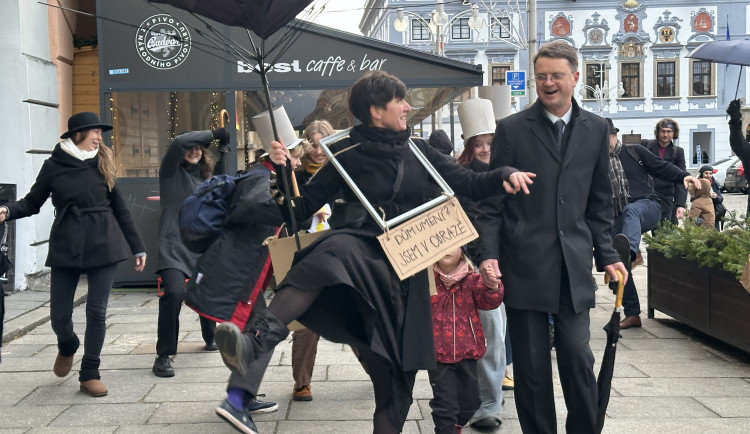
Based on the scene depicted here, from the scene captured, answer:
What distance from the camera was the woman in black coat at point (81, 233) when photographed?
5.91 metres

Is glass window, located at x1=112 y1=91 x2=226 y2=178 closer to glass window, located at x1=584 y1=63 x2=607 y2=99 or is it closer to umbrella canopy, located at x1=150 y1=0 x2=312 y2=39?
umbrella canopy, located at x1=150 y1=0 x2=312 y2=39

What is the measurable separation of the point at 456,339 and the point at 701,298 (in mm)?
3633

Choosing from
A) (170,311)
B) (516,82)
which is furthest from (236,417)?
(516,82)

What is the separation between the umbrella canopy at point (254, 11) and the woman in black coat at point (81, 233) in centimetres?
201

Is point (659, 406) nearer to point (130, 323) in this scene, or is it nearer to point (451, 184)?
point (451, 184)

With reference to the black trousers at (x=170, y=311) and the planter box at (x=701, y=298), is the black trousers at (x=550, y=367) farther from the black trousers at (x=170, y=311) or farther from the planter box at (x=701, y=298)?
the black trousers at (x=170, y=311)

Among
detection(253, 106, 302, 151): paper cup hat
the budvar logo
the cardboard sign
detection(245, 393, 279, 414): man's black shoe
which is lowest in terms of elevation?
detection(245, 393, 279, 414): man's black shoe

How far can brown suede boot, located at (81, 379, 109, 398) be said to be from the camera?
587 centimetres

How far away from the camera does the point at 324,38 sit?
11.0 m

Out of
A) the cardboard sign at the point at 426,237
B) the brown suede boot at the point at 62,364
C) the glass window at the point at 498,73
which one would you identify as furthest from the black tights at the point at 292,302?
the glass window at the point at 498,73

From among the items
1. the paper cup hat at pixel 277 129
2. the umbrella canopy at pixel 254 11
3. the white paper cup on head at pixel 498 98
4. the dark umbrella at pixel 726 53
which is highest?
the dark umbrella at pixel 726 53

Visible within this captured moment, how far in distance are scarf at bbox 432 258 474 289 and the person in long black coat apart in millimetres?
528

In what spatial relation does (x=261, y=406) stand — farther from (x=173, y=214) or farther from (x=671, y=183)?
(x=671, y=183)

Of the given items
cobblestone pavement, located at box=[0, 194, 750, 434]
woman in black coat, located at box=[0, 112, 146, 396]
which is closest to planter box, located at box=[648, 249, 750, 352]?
cobblestone pavement, located at box=[0, 194, 750, 434]
